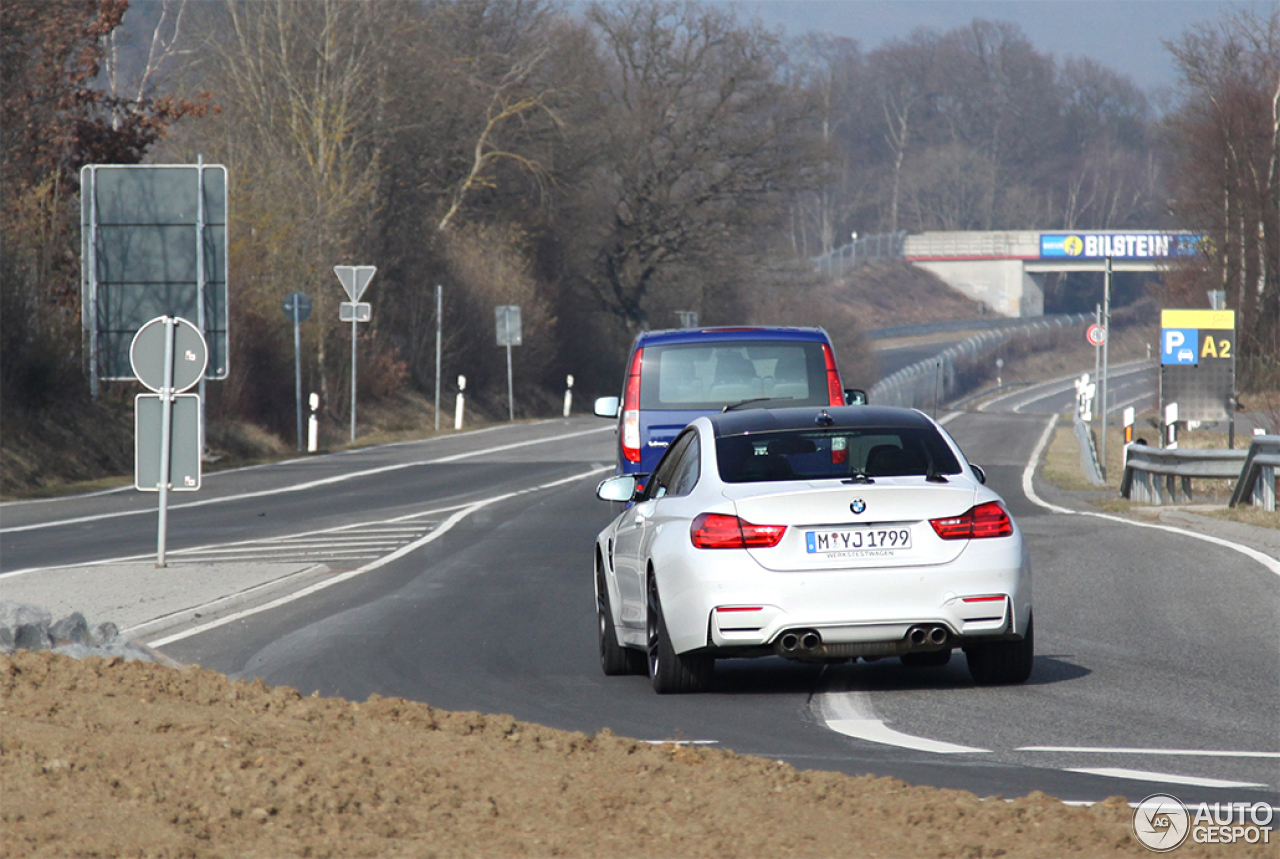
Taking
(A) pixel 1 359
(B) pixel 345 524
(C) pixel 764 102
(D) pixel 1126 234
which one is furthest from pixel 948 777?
(D) pixel 1126 234

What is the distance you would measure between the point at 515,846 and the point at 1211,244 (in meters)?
57.0

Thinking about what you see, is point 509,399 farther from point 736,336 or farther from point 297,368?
point 736,336

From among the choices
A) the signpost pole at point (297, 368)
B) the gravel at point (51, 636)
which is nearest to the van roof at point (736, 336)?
the gravel at point (51, 636)

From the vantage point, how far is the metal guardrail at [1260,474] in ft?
60.2

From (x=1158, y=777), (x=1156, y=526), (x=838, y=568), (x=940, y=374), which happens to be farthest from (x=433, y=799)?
(x=940, y=374)

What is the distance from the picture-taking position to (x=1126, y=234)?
126688mm

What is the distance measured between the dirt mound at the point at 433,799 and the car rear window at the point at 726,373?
8.54 metres

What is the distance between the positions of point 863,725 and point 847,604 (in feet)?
2.37

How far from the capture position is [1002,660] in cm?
A: 872

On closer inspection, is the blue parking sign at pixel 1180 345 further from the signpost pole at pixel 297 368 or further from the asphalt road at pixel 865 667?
the signpost pole at pixel 297 368

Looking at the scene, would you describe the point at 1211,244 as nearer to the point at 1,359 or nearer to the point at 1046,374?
the point at 1,359

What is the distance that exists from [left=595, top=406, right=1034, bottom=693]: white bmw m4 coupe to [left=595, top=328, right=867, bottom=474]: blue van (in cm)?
607

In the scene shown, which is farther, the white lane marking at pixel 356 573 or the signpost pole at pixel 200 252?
the signpost pole at pixel 200 252

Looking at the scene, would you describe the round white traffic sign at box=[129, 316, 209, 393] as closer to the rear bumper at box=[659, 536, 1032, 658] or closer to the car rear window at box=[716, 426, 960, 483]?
the car rear window at box=[716, 426, 960, 483]
